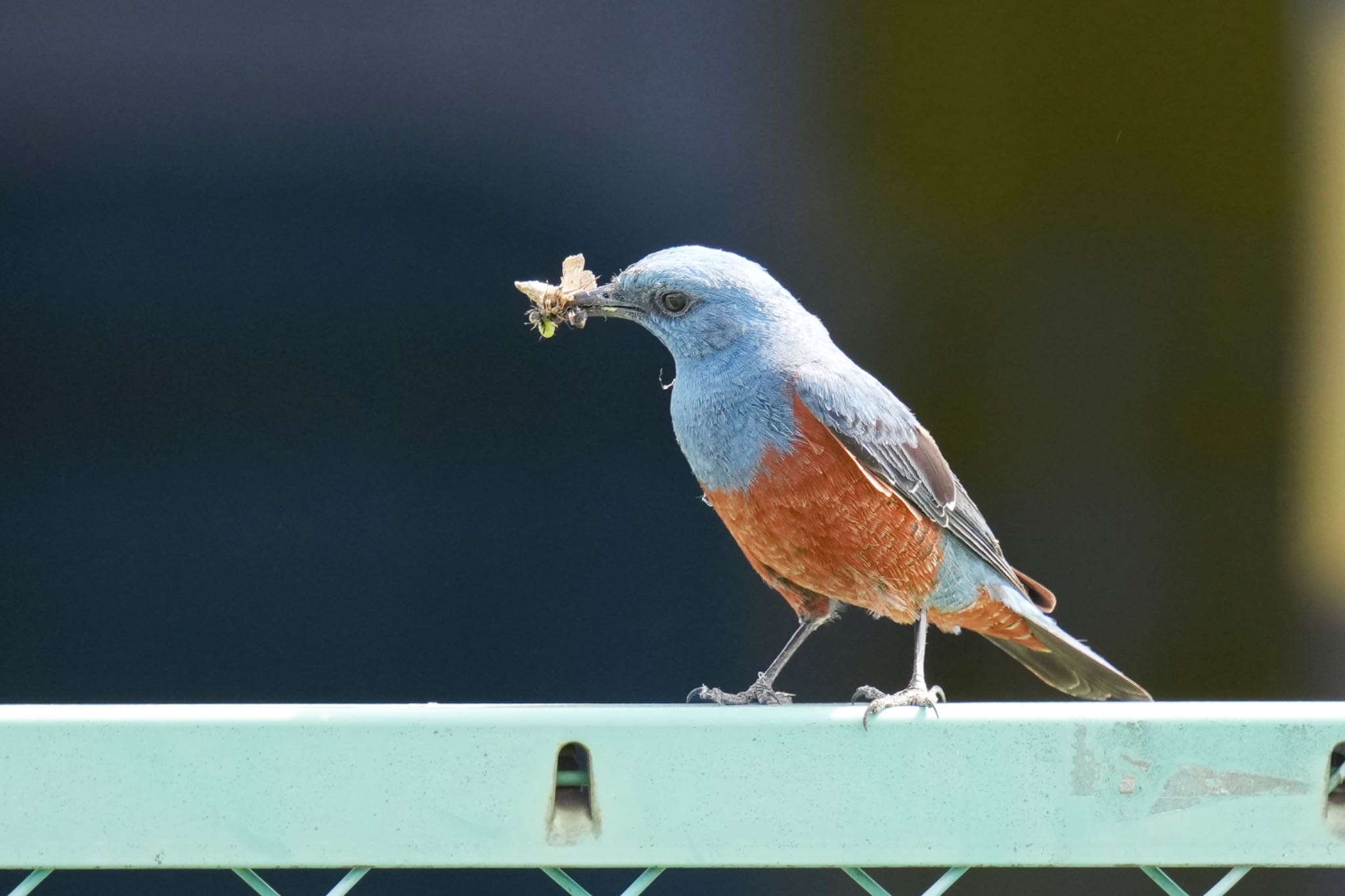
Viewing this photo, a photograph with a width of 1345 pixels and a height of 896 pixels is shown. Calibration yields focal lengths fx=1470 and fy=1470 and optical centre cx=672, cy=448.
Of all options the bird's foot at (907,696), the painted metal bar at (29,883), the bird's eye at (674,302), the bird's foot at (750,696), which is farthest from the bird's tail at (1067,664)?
the painted metal bar at (29,883)

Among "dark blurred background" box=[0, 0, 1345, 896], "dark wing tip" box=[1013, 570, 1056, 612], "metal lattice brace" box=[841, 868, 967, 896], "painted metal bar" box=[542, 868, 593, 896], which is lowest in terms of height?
"metal lattice brace" box=[841, 868, 967, 896]

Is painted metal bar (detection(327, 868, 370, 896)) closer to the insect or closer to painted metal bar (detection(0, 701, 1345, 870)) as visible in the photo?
painted metal bar (detection(0, 701, 1345, 870))

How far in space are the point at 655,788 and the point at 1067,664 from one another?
1.67 m

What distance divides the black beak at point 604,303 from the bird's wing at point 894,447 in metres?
0.35

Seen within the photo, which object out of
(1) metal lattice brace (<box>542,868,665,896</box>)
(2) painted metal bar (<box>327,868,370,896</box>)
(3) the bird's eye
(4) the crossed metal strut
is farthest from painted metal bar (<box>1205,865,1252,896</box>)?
(3) the bird's eye

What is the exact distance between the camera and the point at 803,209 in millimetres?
4605

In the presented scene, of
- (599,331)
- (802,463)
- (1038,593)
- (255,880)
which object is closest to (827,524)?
(802,463)

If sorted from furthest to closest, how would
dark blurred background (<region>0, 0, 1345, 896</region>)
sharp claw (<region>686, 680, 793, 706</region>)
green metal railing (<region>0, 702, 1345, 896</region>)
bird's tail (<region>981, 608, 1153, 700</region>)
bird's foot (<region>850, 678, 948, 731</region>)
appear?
dark blurred background (<region>0, 0, 1345, 896</region>) < bird's tail (<region>981, 608, 1153, 700</region>) < sharp claw (<region>686, 680, 793, 706</region>) < bird's foot (<region>850, 678, 948, 731</region>) < green metal railing (<region>0, 702, 1345, 896</region>)

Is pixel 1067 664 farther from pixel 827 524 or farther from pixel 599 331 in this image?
pixel 599 331

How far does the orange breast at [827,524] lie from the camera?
259 centimetres

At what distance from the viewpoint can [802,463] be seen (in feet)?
8.49

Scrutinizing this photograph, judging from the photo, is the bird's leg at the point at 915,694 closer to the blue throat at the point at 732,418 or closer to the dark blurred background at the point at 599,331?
the blue throat at the point at 732,418

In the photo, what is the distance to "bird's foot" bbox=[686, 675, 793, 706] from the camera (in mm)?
2502

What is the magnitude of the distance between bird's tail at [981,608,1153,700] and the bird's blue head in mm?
777
